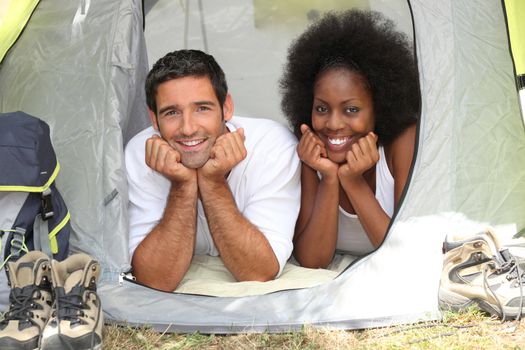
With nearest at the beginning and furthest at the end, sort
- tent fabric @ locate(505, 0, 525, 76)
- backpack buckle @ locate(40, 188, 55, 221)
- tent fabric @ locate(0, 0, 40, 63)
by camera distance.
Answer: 1. backpack buckle @ locate(40, 188, 55, 221)
2. tent fabric @ locate(505, 0, 525, 76)
3. tent fabric @ locate(0, 0, 40, 63)

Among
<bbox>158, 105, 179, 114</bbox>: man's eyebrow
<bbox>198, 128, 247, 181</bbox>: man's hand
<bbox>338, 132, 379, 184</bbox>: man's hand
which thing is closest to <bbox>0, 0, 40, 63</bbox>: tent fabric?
<bbox>158, 105, 179, 114</bbox>: man's eyebrow

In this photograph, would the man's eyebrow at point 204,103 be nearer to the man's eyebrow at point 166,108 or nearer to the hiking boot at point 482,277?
the man's eyebrow at point 166,108

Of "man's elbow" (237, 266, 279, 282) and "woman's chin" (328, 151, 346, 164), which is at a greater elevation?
"woman's chin" (328, 151, 346, 164)

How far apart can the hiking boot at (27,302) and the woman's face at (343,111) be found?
38.8 inches

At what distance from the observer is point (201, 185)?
259cm

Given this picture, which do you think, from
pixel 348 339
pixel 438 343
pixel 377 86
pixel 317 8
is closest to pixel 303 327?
pixel 348 339

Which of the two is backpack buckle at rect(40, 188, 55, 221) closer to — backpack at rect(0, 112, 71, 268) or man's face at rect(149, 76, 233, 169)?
backpack at rect(0, 112, 71, 268)

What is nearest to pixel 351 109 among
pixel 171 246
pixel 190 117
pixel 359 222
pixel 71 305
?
pixel 359 222

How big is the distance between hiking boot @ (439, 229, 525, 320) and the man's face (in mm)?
808

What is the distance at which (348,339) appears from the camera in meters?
2.20

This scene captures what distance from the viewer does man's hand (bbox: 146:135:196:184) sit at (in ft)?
8.39

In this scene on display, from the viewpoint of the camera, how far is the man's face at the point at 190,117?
2.59m

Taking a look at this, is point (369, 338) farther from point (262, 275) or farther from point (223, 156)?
point (223, 156)

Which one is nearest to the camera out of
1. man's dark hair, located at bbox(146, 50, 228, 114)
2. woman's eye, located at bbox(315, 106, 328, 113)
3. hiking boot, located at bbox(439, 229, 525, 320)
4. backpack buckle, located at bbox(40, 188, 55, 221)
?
hiking boot, located at bbox(439, 229, 525, 320)
